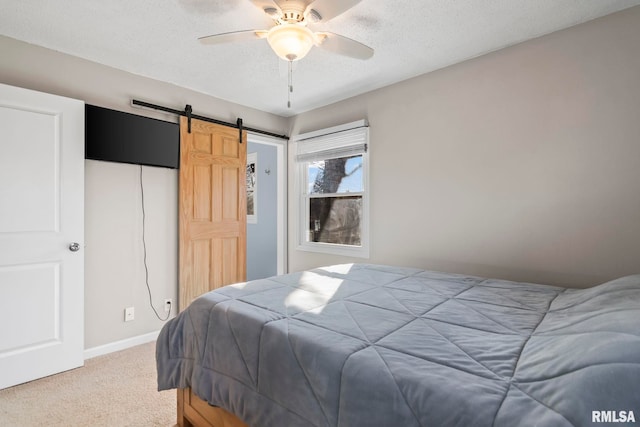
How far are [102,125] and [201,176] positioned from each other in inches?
36.6

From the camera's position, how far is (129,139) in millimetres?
2668

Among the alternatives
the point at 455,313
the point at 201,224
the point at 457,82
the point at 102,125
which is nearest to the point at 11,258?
the point at 102,125

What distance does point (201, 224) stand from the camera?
320cm

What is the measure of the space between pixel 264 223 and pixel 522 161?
3419 mm

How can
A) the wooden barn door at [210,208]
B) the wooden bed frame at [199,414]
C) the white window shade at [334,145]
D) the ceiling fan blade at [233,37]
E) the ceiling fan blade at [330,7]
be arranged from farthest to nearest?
the white window shade at [334,145] → the wooden barn door at [210,208] → the ceiling fan blade at [233,37] → the ceiling fan blade at [330,7] → the wooden bed frame at [199,414]

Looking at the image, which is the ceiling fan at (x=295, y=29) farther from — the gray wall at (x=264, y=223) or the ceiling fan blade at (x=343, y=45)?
the gray wall at (x=264, y=223)

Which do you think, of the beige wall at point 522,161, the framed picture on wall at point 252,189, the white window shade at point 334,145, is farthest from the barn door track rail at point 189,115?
the beige wall at point 522,161

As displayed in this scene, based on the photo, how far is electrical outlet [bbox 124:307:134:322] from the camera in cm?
273

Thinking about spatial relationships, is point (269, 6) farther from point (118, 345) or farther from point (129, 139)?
point (118, 345)

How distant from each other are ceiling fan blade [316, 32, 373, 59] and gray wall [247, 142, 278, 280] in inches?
109

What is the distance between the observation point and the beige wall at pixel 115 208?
236cm

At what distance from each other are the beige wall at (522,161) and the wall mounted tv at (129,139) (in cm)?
202

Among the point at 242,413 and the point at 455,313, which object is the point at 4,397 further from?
the point at 455,313

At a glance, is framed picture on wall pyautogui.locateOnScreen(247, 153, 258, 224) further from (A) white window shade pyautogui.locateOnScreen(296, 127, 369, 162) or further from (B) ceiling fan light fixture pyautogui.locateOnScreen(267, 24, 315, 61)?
(B) ceiling fan light fixture pyautogui.locateOnScreen(267, 24, 315, 61)
